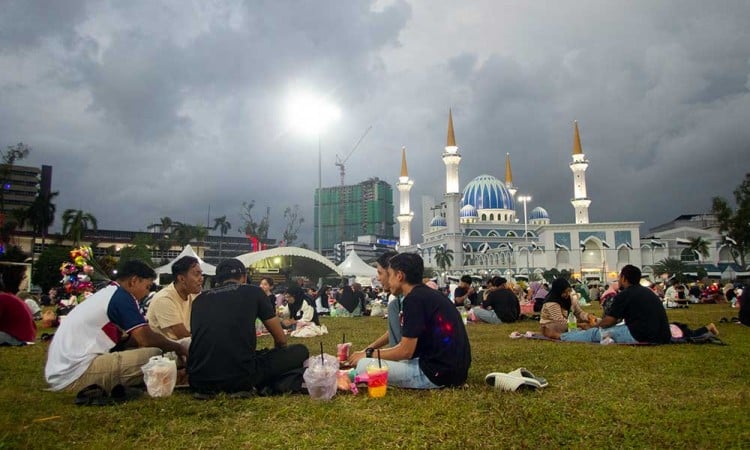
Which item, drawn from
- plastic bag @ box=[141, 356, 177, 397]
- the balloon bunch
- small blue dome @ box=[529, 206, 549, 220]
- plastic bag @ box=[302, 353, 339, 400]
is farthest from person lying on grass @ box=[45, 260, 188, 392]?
small blue dome @ box=[529, 206, 549, 220]

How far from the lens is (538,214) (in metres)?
94.6

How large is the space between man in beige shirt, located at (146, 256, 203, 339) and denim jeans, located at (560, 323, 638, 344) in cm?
577

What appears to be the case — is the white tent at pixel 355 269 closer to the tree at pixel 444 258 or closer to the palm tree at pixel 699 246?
the tree at pixel 444 258

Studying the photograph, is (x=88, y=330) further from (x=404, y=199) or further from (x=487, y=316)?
(x=404, y=199)

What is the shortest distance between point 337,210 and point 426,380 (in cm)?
13907

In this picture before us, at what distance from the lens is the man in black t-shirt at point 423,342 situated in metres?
4.14

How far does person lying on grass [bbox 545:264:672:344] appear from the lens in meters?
7.02

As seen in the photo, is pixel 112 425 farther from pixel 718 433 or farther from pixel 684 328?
pixel 684 328

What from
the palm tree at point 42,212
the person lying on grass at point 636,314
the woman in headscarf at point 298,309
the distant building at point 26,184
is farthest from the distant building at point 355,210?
the person lying on grass at point 636,314

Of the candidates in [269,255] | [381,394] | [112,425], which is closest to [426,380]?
[381,394]

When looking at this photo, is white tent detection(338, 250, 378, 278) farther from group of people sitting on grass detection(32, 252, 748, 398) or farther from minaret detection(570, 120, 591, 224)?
minaret detection(570, 120, 591, 224)

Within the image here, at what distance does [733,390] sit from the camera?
419cm

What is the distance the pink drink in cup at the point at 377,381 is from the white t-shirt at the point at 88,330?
2.00 metres

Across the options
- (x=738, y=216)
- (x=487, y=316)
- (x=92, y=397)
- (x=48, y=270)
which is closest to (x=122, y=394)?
(x=92, y=397)
